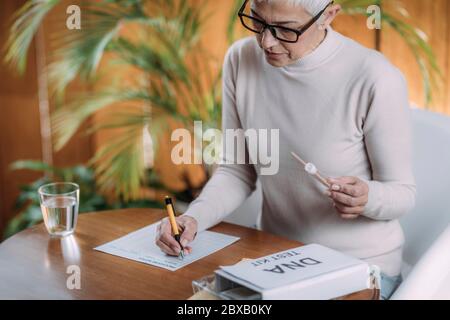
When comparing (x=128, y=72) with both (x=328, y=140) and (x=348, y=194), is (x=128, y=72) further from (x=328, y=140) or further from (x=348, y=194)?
(x=348, y=194)

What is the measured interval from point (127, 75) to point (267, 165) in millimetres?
1961

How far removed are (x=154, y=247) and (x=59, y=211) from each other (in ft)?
0.81

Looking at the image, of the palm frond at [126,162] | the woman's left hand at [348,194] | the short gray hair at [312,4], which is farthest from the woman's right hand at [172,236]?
the palm frond at [126,162]

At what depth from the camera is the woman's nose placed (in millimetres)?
1412

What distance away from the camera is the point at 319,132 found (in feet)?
5.16

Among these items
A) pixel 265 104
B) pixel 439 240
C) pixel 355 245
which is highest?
pixel 265 104

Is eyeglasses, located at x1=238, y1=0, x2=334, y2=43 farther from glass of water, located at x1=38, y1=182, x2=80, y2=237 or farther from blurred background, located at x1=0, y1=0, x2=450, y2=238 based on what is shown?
blurred background, located at x1=0, y1=0, x2=450, y2=238

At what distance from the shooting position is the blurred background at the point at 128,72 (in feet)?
7.97

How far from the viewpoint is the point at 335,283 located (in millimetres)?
1082

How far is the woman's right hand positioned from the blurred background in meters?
1.05

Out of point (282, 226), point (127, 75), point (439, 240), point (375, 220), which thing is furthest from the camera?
point (127, 75)

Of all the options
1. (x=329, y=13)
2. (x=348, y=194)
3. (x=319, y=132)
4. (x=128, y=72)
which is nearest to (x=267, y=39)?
(x=329, y=13)
